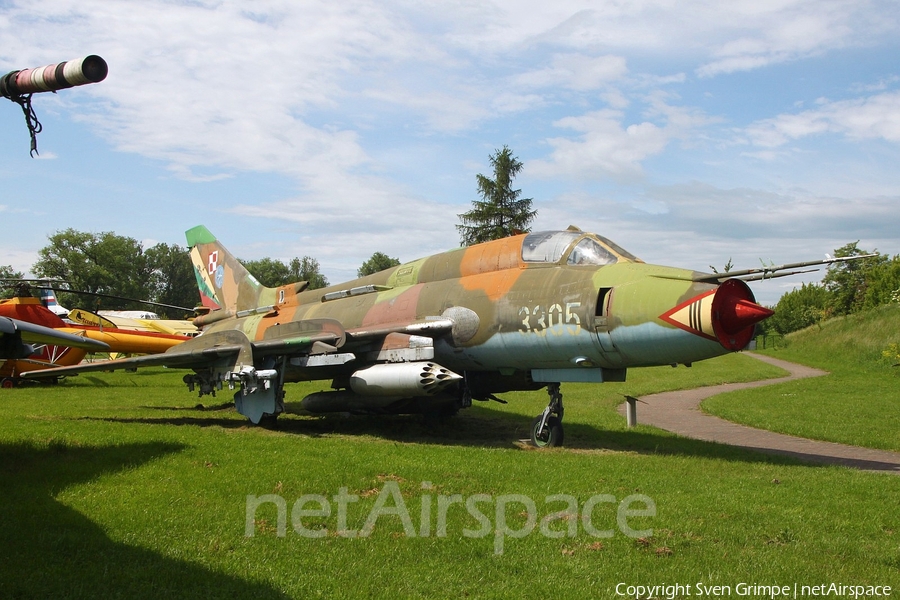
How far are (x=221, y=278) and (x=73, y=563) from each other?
44.9 ft

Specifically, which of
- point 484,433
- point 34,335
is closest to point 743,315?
point 484,433

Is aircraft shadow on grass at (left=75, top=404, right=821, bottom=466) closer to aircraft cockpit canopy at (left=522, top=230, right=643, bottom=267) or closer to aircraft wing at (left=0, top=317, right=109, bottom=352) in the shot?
aircraft cockpit canopy at (left=522, top=230, right=643, bottom=267)

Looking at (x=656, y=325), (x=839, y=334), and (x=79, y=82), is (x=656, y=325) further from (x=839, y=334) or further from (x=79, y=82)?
(x=839, y=334)

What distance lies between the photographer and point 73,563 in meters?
5.41

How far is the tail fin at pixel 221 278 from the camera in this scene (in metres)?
17.8

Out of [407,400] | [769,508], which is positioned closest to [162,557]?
[769,508]

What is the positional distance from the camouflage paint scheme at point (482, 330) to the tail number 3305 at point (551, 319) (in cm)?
2

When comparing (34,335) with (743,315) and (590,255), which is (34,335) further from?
(743,315)

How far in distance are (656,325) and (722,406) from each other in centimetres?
1181

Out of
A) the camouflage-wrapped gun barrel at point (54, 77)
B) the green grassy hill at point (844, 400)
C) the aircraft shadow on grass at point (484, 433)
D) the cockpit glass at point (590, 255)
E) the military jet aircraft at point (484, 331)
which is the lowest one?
the green grassy hill at point (844, 400)

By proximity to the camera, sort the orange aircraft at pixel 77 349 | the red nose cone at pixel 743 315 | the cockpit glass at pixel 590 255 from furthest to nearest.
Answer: the orange aircraft at pixel 77 349, the cockpit glass at pixel 590 255, the red nose cone at pixel 743 315

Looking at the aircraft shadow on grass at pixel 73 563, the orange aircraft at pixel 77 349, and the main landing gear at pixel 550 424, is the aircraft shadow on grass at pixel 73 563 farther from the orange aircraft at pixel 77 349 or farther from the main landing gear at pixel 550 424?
the orange aircraft at pixel 77 349

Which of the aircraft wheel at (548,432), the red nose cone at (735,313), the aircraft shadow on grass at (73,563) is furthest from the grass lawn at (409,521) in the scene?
the red nose cone at (735,313)

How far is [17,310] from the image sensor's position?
19.6m
